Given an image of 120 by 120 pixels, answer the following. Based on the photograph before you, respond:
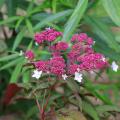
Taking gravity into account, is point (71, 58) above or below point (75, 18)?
below

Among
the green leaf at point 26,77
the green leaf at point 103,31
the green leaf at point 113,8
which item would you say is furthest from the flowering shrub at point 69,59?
the green leaf at point 26,77

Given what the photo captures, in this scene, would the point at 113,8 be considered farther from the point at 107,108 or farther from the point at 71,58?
the point at 107,108

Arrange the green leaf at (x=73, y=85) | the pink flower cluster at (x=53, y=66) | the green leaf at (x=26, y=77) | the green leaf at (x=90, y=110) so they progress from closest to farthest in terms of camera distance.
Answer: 1. the pink flower cluster at (x=53, y=66)
2. the green leaf at (x=73, y=85)
3. the green leaf at (x=90, y=110)
4. the green leaf at (x=26, y=77)

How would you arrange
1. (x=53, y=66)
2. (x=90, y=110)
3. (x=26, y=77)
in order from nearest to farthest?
(x=53, y=66) < (x=90, y=110) < (x=26, y=77)

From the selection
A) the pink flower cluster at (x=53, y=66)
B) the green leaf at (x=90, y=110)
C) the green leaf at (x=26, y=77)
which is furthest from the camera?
the green leaf at (x=26, y=77)

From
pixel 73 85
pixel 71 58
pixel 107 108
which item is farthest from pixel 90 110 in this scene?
pixel 71 58

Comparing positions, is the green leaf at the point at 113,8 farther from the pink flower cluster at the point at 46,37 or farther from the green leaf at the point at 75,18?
the pink flower cluster at the point at 46,37

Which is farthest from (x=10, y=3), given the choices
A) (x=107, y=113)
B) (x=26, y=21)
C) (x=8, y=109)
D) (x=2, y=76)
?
(x=107, y=113)
